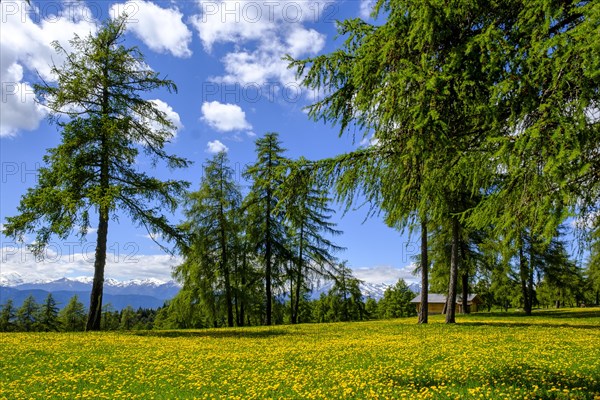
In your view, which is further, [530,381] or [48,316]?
[48,316]

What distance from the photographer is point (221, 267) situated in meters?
29.8

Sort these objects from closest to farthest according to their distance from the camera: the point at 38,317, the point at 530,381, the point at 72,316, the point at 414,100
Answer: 1. the point at 414,100
2. the point at 530,381
3. the point at 38,317
4. the point at 72,316

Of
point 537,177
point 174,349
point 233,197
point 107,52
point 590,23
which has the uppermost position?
point 107,52

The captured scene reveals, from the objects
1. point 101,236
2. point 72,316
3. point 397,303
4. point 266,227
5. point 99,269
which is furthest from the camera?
point 72,316

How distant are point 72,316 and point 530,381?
8355 cm

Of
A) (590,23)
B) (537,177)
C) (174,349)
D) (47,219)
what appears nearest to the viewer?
(590,23)

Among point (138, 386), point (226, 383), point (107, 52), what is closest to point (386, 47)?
point (226, 383)

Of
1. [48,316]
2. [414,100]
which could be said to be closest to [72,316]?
[48,316]

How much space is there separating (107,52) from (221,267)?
1595 cm

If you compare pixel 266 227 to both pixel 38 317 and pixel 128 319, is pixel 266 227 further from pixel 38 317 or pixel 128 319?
pixel 128 319

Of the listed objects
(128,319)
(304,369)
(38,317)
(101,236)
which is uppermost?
(101,236)

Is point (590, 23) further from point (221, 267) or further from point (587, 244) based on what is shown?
point (221, 267)

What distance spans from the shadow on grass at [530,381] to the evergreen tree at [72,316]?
258 ft

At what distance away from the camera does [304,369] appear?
9773 mm
